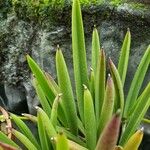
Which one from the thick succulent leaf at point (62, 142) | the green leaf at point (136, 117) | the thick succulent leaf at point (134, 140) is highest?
the thick succulent leaf at point (62, 142)

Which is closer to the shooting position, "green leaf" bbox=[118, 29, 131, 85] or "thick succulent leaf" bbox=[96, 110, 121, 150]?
"thick succulent leaf" bbox=[96, 110, 121, 150]

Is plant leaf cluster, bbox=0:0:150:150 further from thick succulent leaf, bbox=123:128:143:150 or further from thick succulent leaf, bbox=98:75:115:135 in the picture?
thick succulent leaf, bbox=123:128:143:150

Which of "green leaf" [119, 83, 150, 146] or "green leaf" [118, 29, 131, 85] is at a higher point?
"green leaf" [118, 29, 131, 85]

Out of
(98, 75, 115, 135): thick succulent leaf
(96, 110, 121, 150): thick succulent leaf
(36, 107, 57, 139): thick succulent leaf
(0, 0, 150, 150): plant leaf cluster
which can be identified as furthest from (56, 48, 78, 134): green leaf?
(96, 110, 121, 150): thick succulent leaf

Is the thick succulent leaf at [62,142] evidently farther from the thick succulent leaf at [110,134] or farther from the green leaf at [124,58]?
the green leaf at [124,58]

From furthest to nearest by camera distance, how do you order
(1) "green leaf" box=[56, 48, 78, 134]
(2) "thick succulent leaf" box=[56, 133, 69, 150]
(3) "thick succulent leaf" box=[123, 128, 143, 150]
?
(1) "green leaf" box=[56, 48, 78, 134] < (3) "thick succulent leaf" box=[123, 128, 143, 150] < (2) "thick succulent leaf" box=[56, 133, 69, 150]

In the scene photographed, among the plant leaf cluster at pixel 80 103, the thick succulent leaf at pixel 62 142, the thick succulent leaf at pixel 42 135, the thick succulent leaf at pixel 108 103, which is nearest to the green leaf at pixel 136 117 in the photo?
the plant leaf cluster at pixel 80 103
